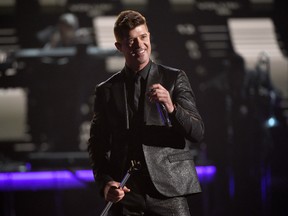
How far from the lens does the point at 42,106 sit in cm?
438

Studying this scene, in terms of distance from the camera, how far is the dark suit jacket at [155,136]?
1.72m

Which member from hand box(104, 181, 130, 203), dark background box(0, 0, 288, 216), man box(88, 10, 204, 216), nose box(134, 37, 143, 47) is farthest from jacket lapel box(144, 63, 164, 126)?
dark background box(0, 0, 288, 216)

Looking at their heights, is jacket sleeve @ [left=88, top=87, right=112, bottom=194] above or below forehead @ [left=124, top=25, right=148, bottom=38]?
below

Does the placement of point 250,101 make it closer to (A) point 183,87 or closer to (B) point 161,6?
(B) point 161,6

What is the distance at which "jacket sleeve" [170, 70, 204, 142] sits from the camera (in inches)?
65.9

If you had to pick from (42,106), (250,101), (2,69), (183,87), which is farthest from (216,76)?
(183,87)

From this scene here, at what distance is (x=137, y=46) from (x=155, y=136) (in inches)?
11.8

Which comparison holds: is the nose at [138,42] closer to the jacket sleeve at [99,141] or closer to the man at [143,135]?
the man at [143,135]

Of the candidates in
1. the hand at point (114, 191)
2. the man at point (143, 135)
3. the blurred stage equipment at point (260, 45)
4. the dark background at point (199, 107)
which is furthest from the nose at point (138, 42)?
the blurred stage equipment at point (260, 45)

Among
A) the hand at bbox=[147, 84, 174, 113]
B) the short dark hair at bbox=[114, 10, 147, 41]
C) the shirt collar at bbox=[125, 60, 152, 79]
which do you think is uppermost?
the short dark hair at bbox=[114, 10, 147, 41]

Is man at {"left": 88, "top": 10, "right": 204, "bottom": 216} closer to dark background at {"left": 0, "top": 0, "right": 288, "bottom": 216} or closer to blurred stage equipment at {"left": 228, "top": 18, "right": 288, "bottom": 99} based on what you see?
dark background at {"left": 0, "top": 0, "right": 288, "bottom": 216}

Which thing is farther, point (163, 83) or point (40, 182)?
point (40, 182)

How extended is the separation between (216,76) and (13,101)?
1650 mm

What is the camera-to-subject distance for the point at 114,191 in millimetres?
1682
